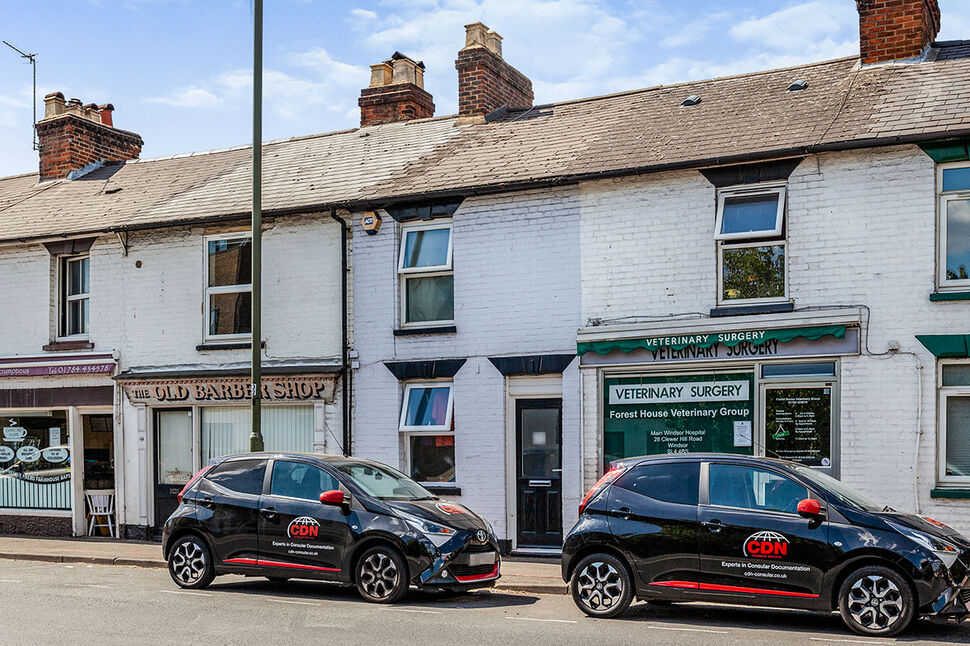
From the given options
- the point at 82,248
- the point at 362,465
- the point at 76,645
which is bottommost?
the point at 76,645

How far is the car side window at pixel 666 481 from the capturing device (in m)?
10.7

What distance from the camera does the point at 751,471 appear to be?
34.6ft

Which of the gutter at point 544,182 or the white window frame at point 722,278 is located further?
the white window frame at point 722,278

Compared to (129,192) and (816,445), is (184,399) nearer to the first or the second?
(129,192)

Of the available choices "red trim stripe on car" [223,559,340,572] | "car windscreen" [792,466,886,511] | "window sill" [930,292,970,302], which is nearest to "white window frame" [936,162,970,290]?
"window sill" [930,292,970,302]

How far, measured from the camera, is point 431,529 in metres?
11.6

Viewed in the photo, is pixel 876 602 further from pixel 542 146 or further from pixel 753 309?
pixel 542 146

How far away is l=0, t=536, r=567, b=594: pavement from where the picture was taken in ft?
42.2

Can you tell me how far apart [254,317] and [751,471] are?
24.4 ft

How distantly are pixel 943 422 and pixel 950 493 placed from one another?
866 millimetres

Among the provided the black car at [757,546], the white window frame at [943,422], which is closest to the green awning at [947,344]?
the white window frame at [943,422]

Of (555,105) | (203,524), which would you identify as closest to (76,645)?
(203,524)

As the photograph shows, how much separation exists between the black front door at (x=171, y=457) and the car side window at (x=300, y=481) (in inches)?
267

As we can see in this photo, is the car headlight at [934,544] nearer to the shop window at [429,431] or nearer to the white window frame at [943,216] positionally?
the white window frame at [943,216]
